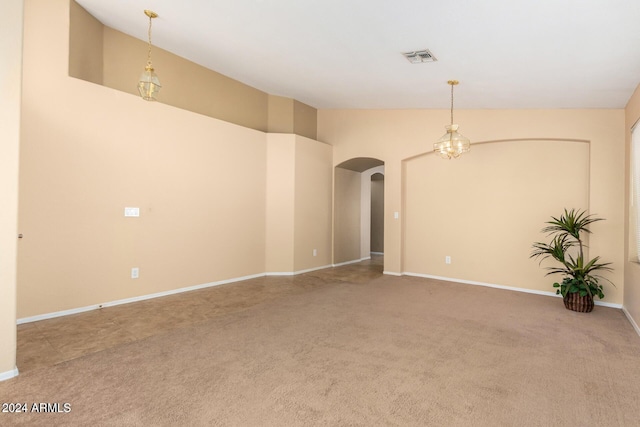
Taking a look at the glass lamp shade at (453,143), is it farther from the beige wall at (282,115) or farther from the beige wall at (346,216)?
the beige wall at (282,115)

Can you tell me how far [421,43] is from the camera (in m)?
3.54

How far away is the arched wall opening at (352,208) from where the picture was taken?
291 inches

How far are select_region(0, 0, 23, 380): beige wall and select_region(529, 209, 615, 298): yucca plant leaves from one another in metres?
5.50

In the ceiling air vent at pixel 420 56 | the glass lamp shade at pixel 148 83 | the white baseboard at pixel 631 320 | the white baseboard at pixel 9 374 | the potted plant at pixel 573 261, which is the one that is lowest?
the white baseboard at pixel 631 320

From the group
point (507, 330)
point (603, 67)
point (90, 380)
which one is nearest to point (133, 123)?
point (90, 380)

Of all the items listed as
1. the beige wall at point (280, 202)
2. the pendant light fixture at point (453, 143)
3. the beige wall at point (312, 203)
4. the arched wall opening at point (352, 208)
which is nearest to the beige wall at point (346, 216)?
the arched wall opening at point (352, 208)

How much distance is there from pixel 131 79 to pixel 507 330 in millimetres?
5414

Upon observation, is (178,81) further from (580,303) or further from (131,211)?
(580,303)

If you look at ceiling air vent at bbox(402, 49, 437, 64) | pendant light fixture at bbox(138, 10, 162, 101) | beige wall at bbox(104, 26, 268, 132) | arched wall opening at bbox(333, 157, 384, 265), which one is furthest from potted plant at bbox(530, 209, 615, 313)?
pendant light fixture at bbox(138, 10, 162, 101)

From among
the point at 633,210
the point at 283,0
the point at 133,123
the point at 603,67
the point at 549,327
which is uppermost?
the point at 283,0

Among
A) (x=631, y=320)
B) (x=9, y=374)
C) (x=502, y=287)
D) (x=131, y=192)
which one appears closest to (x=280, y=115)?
(x=131, y=192)

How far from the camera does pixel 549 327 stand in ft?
12.0

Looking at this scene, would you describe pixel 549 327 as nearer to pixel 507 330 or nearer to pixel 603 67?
pixel 507 330

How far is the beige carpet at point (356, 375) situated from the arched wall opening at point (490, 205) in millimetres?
1642
